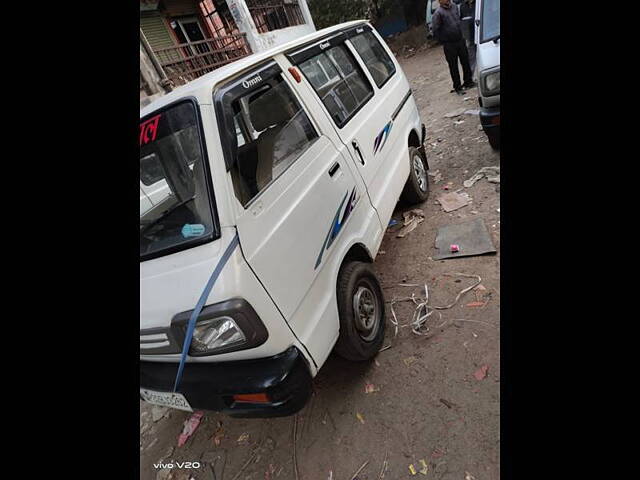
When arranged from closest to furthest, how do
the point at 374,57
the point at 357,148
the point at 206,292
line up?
1. the point at 206,292
2. the point at 357,148
3. the point at 374,57

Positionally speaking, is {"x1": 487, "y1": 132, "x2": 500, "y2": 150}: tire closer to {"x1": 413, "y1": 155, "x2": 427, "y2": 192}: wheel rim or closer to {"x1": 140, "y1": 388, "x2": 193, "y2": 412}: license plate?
{"x1": 413, "y1": 155, "x2": 427, "y2": 192}: wheel rim

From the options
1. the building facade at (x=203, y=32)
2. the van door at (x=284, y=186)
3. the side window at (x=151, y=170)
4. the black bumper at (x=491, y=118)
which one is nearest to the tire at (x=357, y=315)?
the van door at (x=284, y=186)

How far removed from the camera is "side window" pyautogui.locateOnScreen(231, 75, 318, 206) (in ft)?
6.45

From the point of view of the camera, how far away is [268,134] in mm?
2232

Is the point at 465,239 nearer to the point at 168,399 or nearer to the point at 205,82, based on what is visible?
the point at 205,82

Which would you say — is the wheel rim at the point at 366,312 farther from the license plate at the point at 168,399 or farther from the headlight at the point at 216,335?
the license plate at the point at 168,399

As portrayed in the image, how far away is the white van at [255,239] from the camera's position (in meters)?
1.64

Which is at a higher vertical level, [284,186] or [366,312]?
[284,186]

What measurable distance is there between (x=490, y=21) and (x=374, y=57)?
177 centimetres

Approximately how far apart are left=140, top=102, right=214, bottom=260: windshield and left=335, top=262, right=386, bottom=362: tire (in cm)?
96

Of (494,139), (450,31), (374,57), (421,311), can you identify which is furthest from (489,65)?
(450,31)

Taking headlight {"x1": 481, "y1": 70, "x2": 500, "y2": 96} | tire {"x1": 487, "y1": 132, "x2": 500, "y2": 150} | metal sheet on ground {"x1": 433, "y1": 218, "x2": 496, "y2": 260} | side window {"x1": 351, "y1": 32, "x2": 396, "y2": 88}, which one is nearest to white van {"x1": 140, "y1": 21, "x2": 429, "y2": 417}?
side window {"x1": 351, "y1": 32, "x2": 396, "y2": 88}

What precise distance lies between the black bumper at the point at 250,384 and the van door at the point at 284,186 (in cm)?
16
